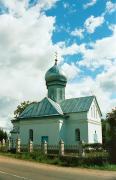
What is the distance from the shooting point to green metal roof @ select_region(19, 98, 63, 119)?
3925 centimetres

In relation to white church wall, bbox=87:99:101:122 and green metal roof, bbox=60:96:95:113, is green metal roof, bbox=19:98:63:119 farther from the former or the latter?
white church wall, bbox=87:99:101:122

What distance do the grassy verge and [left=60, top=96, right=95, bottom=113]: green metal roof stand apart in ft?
34.8

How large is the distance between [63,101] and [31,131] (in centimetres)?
573

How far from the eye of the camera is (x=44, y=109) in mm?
40188

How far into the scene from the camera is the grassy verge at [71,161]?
2444cm

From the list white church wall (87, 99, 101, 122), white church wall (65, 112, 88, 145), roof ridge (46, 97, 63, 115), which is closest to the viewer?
white church wall (65, 112, 88, 145)

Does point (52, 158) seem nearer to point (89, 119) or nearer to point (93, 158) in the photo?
point (93, 158)

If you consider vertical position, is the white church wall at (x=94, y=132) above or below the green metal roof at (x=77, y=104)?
below

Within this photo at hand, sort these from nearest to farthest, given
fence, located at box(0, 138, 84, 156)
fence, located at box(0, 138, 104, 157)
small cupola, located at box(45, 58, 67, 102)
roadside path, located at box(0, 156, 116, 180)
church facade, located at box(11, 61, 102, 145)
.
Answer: roadside path, located at box(0, 156, 116, 180), fence, located at box(0, 138, 104, 157), fence, located at box(0, 138, 84, 156), church facade, located at box(11, 61, 102, 145), small cupola, located at box(45, 58, 67, 102)

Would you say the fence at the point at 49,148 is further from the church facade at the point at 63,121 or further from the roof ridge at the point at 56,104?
the roof ridge at the point at 56,104

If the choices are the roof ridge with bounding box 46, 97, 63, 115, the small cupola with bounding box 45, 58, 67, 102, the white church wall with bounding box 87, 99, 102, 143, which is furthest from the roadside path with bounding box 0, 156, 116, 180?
the small cupola with bounding box 45, 58, 67, 102

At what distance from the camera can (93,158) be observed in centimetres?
2577

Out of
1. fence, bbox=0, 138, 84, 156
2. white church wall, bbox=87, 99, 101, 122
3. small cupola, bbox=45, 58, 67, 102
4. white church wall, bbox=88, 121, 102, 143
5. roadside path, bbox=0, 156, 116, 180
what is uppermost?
small cupola, bbox=45, 58, 67, 102

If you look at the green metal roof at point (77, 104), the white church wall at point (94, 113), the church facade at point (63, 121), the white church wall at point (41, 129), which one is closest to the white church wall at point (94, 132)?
the church facade at point (63, 121)
